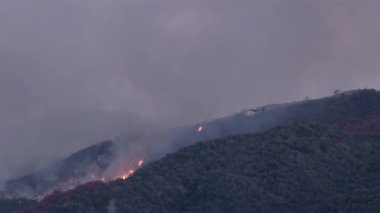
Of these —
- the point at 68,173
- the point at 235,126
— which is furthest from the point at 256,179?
the point at 68,173

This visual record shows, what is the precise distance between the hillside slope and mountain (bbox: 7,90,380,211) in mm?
6947

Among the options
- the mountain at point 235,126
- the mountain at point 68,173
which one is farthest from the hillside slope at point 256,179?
the mountain at point 68,173

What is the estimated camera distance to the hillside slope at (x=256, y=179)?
74.0m

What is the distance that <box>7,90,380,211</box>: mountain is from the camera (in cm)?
9662

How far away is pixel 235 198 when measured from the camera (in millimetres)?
74938

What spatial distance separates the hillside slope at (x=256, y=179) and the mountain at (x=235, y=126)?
6947mm

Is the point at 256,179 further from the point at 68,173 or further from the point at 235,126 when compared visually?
the point at 68,173

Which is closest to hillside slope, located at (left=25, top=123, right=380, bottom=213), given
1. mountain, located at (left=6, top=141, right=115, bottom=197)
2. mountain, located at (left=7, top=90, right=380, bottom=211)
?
mountain, located at (left=7, top=90, right=380, bottom=211)

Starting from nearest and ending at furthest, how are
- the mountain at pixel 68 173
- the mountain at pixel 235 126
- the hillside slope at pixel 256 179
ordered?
1. the hillside slope at pixel 256 179
2. the mountain at pixel 235 126
3. the mountain at pixel 68 173

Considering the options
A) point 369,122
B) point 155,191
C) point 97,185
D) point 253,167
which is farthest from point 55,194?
point 369,122

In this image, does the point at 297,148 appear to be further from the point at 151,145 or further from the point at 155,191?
the point at 151,145

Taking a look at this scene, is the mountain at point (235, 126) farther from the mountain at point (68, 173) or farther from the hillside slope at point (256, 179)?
the hillside slope at point (256, 179)

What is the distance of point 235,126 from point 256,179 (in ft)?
89.2

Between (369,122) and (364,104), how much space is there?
21.5 feet
